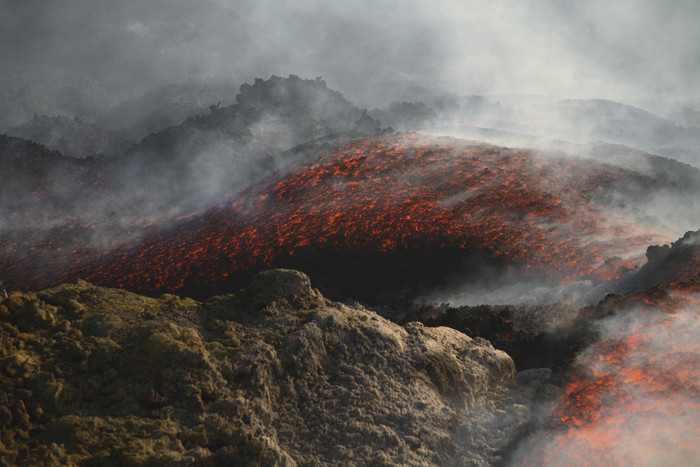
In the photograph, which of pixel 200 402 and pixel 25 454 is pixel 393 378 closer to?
pixel 200 402

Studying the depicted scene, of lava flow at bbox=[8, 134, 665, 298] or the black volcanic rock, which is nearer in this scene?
lava flow at bbox=[8, 134, 665, 298]

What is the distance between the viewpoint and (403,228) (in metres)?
11.1

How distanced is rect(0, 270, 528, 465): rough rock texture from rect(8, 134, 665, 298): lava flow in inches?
194

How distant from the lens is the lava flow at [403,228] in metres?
10.3

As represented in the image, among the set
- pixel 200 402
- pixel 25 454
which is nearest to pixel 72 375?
pixel 25 454

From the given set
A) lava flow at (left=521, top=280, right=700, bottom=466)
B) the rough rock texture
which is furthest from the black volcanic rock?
lava flow at (left=521, top=280, right=700, bottom=466)

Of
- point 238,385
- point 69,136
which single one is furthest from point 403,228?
point 69,136

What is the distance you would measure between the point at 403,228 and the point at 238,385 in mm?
7724

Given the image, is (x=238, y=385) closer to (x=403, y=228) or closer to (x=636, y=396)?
(x=636, y=396)

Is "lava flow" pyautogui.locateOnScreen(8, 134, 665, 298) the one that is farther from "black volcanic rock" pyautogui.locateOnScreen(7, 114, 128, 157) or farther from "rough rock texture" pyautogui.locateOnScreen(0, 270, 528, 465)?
"black volcanic rock" pyautogui.locateOnScreen(7, 114, 128, 157)

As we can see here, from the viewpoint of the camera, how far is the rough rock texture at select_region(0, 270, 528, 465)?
317cm

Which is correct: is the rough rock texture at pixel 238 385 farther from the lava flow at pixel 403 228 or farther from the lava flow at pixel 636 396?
the lava flow at pixel 403 228

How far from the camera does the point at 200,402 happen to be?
3512 mm

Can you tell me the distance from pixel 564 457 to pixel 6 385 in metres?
4.58
